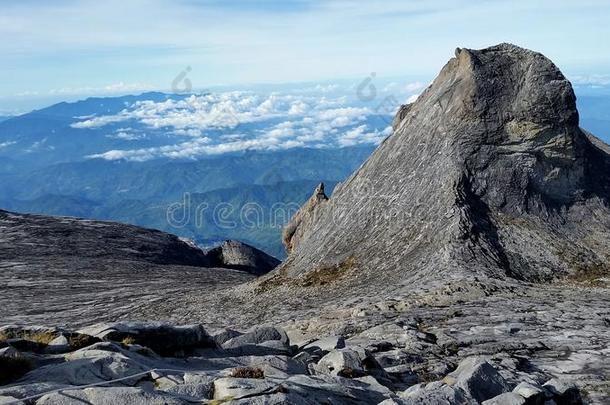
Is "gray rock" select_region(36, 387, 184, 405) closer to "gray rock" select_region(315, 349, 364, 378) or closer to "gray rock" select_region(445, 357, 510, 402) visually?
"gray rock" select_region(315, 349, 364, 378)

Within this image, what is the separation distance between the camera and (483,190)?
42.6 metres

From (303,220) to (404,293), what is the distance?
28568mm

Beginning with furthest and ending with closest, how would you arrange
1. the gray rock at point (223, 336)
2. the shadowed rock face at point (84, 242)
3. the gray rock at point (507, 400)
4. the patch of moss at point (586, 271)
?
the shadowed rock face at point (84, 242), the patch of moss at point (586, 271), the gray rock at point (223, 336), the gray rock at point (507, 400)

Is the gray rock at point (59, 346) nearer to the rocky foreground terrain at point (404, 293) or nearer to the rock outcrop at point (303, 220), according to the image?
the rocky foreground terrain at point (404, 293)

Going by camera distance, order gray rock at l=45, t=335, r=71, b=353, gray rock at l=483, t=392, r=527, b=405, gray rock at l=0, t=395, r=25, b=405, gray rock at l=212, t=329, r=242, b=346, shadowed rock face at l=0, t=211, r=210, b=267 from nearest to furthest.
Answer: gray rock at l=0, t=395, r=25, b=405 → gray rock at l=483, t=392, r=527, b=405 → gray rock at l=45, t=335, r=71, b=353 → gray rock at l=212, t=329, r=242, b=346 → shadowed rock face at l=0, t=211, r=210, b=267

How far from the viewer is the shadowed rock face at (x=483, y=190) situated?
38500 mm

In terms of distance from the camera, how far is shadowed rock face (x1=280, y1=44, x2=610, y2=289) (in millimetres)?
38500

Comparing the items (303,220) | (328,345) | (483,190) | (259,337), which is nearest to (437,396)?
(328,345)

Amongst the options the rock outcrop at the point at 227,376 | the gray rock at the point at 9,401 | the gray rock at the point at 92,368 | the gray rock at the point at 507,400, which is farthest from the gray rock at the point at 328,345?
the gray rock at the point at 9,401

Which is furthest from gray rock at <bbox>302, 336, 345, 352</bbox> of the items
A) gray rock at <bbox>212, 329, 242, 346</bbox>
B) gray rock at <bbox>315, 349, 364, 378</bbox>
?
gray rock at <bbox>212, 329, 242, 346</bbox>

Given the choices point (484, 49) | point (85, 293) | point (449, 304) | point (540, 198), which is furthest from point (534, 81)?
point (85, 293)

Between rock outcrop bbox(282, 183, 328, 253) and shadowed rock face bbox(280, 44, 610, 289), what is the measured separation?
1034cm

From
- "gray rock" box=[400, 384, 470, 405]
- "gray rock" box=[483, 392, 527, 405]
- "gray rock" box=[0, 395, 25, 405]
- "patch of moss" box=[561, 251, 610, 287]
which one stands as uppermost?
"gray rock" box=[0, 395, 25, 405]

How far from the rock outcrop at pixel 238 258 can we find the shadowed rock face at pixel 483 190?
106ft
